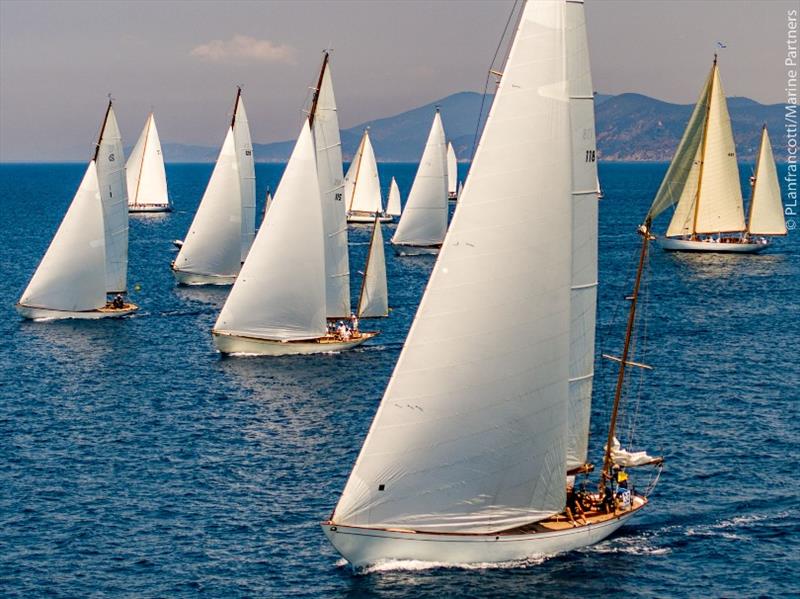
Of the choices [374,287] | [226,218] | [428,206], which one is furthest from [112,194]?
[428,206]

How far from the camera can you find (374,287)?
84.3 meters

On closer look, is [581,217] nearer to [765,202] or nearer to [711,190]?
[711,190]

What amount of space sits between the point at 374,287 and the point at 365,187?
329 feet

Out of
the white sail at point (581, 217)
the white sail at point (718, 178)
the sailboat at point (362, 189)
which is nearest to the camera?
the white sail at point (581, 217)

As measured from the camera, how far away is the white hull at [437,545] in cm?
3988

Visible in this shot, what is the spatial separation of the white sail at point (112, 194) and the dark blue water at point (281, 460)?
5.08 metres

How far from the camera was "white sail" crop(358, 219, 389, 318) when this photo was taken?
82750 mm

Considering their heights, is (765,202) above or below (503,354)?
above

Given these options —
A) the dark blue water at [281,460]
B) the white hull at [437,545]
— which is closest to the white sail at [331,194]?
the dark blue water at [281,460]

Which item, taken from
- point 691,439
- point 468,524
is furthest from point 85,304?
Answer: point 468,524

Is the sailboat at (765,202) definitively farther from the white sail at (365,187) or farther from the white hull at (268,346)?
the white hull at (268,346)

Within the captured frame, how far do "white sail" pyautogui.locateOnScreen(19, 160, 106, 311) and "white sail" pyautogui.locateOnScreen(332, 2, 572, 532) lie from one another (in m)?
58.5

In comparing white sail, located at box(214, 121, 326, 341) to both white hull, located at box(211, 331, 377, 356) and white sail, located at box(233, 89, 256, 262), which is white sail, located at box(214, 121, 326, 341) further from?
white sail, located at box(233, 89, 256, 262)

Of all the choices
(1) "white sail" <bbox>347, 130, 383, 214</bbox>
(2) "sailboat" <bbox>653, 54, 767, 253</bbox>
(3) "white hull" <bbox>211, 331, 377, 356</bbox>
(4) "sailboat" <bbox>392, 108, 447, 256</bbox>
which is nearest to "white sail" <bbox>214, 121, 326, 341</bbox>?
(3) "white hull" <bbox>211, 331, 377, 356</bbox>
